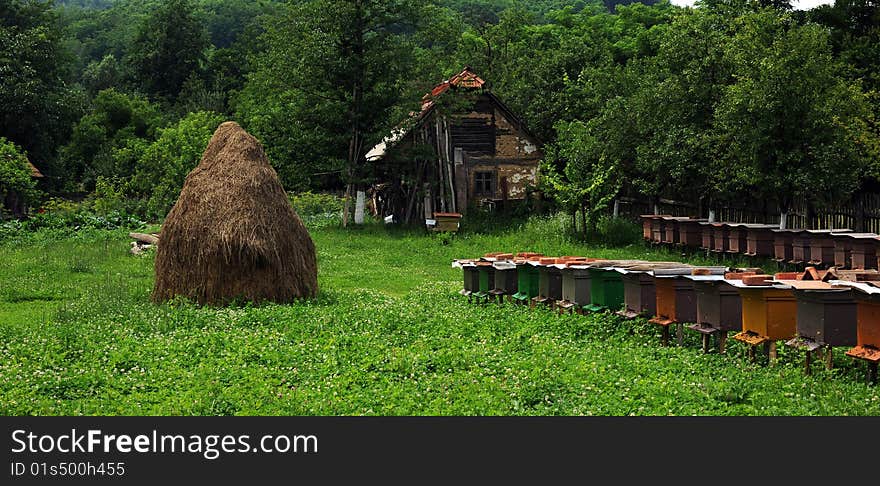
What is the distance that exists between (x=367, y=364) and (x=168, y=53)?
89.5 meters

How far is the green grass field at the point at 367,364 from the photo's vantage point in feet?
36.8

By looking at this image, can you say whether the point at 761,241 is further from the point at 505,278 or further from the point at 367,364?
the point at 367,364

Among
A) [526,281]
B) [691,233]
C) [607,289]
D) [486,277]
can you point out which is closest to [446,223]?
[691,233]

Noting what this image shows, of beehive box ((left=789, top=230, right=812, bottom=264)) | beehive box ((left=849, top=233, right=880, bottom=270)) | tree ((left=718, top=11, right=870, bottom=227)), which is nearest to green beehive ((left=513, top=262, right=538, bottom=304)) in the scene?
beehive box ((left=849, top=233, right=880, bottom=270))

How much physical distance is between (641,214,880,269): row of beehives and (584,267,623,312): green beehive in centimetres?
969

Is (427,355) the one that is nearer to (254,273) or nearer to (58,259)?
(254,273)

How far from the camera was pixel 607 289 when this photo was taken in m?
17.0

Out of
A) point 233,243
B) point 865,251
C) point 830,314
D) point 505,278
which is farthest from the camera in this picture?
point 865,251

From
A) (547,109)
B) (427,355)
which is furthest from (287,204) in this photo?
(547,109)

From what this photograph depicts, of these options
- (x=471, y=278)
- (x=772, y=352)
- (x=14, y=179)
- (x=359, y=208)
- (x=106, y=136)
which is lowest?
(x=772, y=352)

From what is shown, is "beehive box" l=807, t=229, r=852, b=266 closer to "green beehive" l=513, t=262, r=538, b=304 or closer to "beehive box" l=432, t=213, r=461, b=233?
"green beehive" l=513, t=262, r=538, b=304

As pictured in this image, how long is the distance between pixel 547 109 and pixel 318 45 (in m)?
14.7

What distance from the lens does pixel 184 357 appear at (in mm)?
13938

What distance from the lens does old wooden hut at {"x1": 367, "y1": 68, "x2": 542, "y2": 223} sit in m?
41.4
